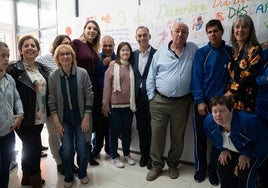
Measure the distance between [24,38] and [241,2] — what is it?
7.05 ft

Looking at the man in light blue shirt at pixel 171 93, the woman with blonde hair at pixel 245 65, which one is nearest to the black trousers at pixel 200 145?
the man in light blue shirt at pixel 171 93

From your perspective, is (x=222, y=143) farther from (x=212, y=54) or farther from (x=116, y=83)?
(x=116, y=83)

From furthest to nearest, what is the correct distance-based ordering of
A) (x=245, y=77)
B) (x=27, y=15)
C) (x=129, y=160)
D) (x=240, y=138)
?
1. (x=27, y=15)
2. (x=129, y=160)
3. (x=245, y=77)
4. (x=240, y=138)

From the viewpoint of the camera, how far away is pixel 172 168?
2.49 m

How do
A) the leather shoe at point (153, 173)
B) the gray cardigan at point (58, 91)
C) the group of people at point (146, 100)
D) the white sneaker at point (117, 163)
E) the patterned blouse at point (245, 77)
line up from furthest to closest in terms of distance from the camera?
1. the white sneaker at point (117, 163)
2. the leather shoe at point (153, 173)
3. the gray cardigan at point (58, 91)
4. the patterned blouse at point (245, 77)
5. the group of people at point (146, 100)

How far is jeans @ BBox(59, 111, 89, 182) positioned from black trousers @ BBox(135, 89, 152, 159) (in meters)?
0.71

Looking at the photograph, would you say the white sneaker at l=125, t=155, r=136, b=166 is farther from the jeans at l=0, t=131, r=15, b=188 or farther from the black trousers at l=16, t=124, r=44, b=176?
the jeans at l=0, t=131, r=15, b=188

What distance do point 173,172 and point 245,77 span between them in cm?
126

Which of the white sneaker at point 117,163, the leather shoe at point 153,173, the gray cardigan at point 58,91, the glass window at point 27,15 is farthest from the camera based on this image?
the glass window at point 27,15

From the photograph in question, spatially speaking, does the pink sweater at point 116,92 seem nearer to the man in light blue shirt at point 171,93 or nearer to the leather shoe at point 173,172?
the man in light blue shirt at point 171,93

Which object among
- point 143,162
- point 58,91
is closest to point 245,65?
point 143,162

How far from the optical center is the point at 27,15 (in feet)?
17.4

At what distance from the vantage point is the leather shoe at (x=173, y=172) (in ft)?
7.92

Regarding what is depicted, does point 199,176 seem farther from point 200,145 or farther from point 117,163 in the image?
point 117,163
